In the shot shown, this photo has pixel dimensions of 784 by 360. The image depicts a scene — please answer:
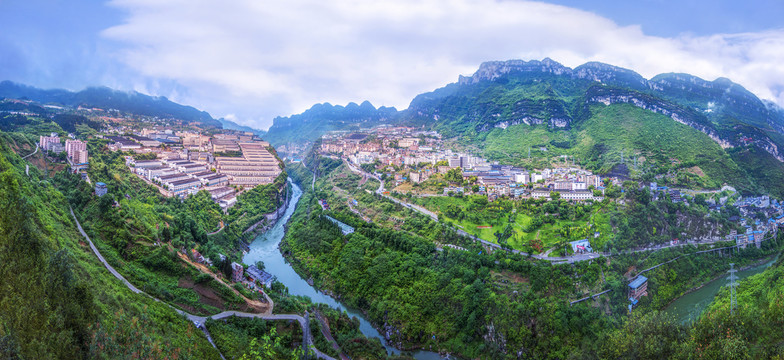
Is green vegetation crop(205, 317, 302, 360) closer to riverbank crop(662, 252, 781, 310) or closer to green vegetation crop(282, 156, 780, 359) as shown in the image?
green vegetation crop(282, 156, 780, 359)

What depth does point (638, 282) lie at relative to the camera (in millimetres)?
20812

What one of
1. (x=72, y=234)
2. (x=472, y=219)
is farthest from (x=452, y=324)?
(x=72, y=234)

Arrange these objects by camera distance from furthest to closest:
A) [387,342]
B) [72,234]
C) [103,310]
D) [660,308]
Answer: [660,308] → [387,342] → [72,234] → [103,310]

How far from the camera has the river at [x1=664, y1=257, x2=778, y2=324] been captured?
20.6m

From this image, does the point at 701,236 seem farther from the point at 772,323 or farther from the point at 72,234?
the point at 72,234

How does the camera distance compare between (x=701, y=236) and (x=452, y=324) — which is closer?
(x=452, y=324)

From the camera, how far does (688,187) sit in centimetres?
3006

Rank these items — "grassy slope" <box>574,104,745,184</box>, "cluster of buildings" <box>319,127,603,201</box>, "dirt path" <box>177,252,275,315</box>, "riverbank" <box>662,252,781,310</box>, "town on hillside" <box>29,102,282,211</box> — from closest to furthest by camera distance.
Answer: "dirt path" <box>177,252,275,315</box>, "riverbank" <box>662,252,781,310</box>, "town on hillside" <box>29,102,282,211</box>, "cluster of buildings" <box>319,127,603,201</box>, "grassy slope" <box>574,104,745,184</box>

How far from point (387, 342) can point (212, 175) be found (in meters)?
22.9

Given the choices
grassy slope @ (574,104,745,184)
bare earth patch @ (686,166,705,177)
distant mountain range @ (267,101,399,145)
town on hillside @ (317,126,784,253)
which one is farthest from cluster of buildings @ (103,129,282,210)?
bare earth patch @ (686,166,705,177)

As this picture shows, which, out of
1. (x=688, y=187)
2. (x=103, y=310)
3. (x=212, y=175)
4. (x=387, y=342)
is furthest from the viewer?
(x=212, y=175)

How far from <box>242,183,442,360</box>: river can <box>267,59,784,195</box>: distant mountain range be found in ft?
81.8

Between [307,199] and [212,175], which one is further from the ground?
[212,175]

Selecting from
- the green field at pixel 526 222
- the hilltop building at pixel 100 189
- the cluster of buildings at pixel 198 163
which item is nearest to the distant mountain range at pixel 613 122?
the green field at pixel 526 222
